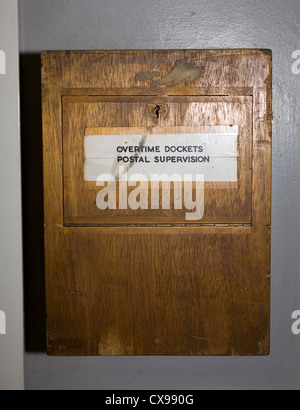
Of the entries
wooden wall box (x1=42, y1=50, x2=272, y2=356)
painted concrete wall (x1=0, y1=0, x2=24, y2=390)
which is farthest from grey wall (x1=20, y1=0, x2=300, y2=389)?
wooden wall box (x1=42, y1=50, x2=272, y2=356)

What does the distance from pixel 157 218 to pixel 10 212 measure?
0.41m

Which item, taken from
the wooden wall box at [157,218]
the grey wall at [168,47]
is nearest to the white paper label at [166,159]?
the wooden wall box at [157,218]

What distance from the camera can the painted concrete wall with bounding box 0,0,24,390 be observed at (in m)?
1.14

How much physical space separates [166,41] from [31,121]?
43 cm

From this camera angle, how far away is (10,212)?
1.17 meters

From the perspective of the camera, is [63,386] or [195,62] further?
[63,386]

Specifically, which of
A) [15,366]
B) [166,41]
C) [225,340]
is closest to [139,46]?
[166,41]

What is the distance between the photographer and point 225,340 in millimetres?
1071

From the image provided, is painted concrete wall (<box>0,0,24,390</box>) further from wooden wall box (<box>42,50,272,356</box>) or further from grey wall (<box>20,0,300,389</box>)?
wooden wall box (<box>42,50,272,356</box>)

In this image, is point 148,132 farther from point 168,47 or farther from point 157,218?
point 168,47

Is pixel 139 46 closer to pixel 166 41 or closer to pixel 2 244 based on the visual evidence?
pixel 166 41

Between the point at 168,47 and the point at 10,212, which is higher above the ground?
the point at 168,47

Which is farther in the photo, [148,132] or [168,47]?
[168,47]

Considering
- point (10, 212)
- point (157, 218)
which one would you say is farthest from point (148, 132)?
point (10, 212)
